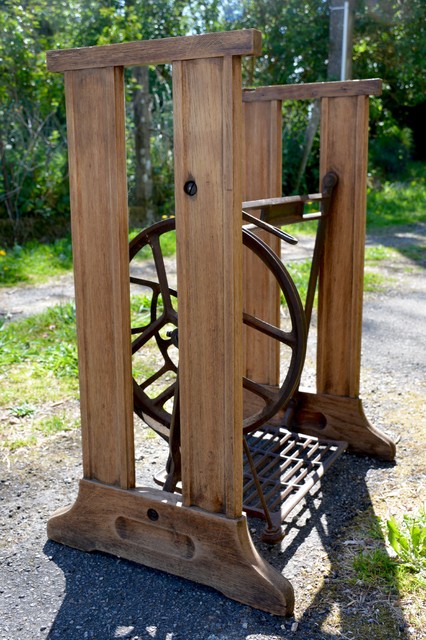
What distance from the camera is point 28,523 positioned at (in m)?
2.65

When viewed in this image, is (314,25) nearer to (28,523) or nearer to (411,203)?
(411,203)

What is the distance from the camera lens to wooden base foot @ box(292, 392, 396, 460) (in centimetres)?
313

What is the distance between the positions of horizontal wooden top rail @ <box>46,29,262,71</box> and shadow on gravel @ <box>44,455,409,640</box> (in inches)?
59.5

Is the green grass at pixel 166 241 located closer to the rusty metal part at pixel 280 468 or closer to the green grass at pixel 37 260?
the green grass at pixel 37 260

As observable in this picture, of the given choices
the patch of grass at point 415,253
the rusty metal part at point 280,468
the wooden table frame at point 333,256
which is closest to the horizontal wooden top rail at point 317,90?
the wooden table frame at point 333,256

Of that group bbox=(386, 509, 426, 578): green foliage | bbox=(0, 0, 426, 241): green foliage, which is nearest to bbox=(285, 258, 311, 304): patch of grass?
bbox=(0, 0, 426, 241): green foliage

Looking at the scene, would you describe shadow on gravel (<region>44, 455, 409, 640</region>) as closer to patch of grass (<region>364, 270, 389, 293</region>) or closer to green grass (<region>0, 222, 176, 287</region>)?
patch of grass (<region>364, 270, 389, 293</region>)

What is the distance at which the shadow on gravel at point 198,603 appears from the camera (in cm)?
203

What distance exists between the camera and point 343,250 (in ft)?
10.2

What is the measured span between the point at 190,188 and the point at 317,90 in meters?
1.23

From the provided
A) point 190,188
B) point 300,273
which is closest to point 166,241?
point 300,273

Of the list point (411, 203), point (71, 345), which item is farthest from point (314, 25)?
point (71, 345)

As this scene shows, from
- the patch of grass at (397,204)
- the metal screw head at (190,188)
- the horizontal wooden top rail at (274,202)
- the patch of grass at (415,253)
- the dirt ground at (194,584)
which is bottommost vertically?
the dirt ground at (194,584)

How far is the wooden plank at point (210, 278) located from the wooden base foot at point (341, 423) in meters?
1.15
